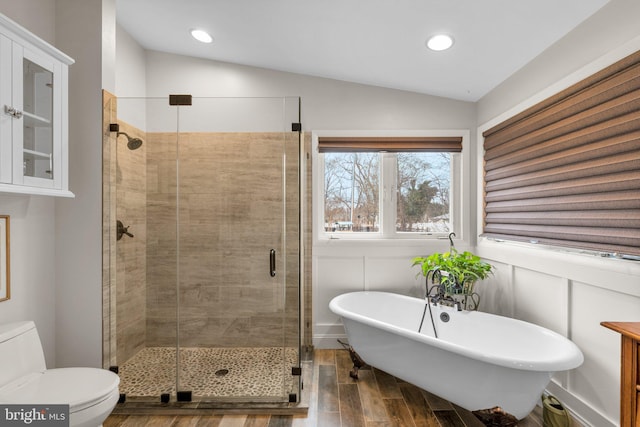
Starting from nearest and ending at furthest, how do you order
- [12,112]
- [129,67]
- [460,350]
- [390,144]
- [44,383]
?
[12,112] < [44,383] < [460,350] < [129,67] < [390,144]

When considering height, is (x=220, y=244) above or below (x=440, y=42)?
below

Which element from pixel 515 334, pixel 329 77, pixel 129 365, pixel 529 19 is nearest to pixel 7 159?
pixel 129 365

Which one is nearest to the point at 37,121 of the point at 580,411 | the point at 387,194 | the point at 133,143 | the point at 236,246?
the point at 133,143

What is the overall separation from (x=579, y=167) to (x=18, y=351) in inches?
121

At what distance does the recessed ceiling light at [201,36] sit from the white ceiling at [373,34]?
0.06 meters

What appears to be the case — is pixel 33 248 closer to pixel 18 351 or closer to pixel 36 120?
pixel 18 351

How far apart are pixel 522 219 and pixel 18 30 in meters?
3.06

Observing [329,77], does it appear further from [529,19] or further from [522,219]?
[522,219]

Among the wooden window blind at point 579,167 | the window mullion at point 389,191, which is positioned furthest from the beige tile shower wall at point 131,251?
the wooden window blind at point 579,167

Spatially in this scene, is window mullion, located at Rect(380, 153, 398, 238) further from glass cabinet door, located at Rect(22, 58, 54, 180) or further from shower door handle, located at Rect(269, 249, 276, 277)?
glass cabinet door, located at Rect(22, 58, 54, 180)

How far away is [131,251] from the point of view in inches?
88.6

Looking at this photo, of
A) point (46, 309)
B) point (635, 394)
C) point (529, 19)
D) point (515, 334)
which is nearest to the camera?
point (635, 394)

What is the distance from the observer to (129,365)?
89.1 inches

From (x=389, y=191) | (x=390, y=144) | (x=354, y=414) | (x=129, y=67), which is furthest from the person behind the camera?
(x=389, y=191)
